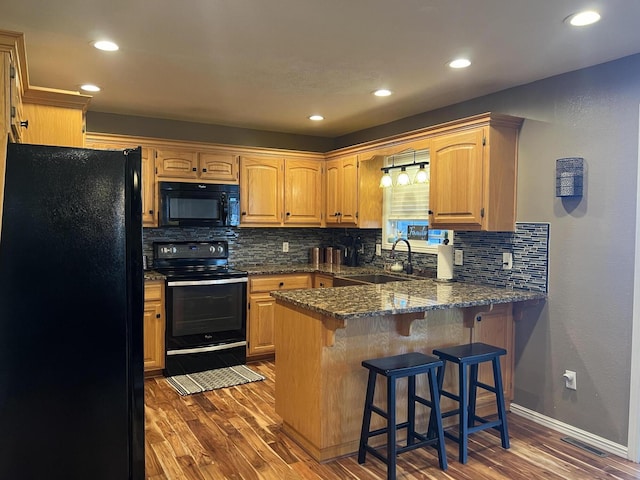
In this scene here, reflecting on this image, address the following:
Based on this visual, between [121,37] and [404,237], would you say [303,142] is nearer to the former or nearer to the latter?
[404,237]

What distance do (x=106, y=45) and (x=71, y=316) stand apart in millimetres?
1728

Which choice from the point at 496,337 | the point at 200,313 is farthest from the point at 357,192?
the point at 496,337

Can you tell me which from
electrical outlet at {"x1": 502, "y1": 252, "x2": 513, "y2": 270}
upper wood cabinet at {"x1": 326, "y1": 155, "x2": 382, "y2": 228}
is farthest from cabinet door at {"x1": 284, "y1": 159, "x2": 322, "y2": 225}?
electrical outlet at {"x1": 502, "y1": 252, "x2": 513, "y2": 270}

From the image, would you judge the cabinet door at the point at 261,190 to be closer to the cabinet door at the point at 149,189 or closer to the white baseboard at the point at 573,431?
the cabinet door at the point at 149,189

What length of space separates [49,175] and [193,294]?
2.64m

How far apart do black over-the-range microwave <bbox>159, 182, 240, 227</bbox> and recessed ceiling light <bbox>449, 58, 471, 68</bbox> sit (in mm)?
2515

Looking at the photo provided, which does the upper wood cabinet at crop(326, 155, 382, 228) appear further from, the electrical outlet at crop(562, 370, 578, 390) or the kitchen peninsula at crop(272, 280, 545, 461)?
the electrical outlet at crop(562, 370, 578, 390)

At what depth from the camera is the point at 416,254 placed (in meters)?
4.51

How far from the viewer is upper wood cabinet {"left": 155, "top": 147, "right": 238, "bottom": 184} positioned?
4.46 meters

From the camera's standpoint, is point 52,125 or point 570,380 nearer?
point 52,125

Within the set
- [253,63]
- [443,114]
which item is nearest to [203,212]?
[253,63]

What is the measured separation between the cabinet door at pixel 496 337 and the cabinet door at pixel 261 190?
2487 mm

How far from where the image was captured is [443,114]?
4109 mm

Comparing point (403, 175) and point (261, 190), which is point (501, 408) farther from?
point (261, 190)
